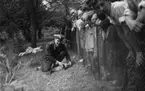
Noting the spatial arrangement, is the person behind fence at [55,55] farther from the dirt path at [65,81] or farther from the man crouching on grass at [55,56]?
the dirt path at [65,81]

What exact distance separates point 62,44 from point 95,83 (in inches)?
87.2

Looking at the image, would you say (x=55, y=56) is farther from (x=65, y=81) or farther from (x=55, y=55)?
A: (x=65, y=81)

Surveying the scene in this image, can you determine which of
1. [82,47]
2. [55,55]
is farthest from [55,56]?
[82,47]

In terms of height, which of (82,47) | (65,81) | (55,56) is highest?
(82,47)

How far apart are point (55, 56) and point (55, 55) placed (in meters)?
0.03

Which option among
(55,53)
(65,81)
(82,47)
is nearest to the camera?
(65,81)

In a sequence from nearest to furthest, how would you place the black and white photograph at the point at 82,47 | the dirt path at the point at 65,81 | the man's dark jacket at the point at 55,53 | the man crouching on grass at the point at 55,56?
1. the black and white photograph at the point at 82,47
2. the dirt path at the point at 65,81
3. the man crouching on grass at the point at 55,56
4. the man's dark jacket at the point at 55,53

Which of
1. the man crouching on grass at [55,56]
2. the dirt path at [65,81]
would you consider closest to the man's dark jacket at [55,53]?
the man crouching on grass at [55,56]

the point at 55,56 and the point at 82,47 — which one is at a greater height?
the point at 82,47

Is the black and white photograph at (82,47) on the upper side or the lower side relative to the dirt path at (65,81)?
upper

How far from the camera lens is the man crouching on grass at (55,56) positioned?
5383mm

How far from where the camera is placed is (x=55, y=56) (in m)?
5.87

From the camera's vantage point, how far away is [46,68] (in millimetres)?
5352

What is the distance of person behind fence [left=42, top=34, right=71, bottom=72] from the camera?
5.40 meters
